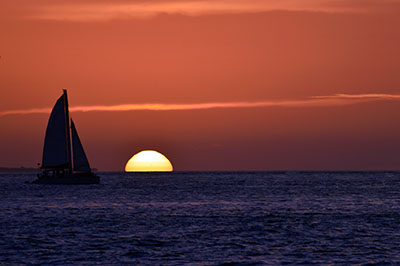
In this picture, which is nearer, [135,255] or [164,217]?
[135,255]

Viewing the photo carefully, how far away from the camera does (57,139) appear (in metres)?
137

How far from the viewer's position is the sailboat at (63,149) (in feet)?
446

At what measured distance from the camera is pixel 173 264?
127 feet

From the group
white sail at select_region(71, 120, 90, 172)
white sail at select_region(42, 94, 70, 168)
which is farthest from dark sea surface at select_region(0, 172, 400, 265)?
white sail at select_region(42, 94, 70, 168)

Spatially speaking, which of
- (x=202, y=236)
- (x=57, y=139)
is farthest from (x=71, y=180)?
(x=202, y=236)

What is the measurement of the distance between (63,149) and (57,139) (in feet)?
7.28

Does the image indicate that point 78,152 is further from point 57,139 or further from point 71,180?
point 71,180

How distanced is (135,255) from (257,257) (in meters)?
7.02

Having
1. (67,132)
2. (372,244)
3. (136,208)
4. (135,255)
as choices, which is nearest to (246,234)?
(372,244)

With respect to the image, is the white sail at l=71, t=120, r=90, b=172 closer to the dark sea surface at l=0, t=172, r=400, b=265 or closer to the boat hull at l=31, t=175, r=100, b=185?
the boat hull at l=31, t=175, r=100, b=185

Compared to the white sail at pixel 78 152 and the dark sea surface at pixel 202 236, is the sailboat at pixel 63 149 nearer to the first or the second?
the white sail at pixel 78 152

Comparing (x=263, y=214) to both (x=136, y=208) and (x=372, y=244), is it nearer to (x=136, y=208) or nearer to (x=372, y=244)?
(x=136, y=208)

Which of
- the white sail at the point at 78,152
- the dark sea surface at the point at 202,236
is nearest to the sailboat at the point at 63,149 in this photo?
the white sail at the point at 78,152

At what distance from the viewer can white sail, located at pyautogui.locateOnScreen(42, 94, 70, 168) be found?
445 feet
